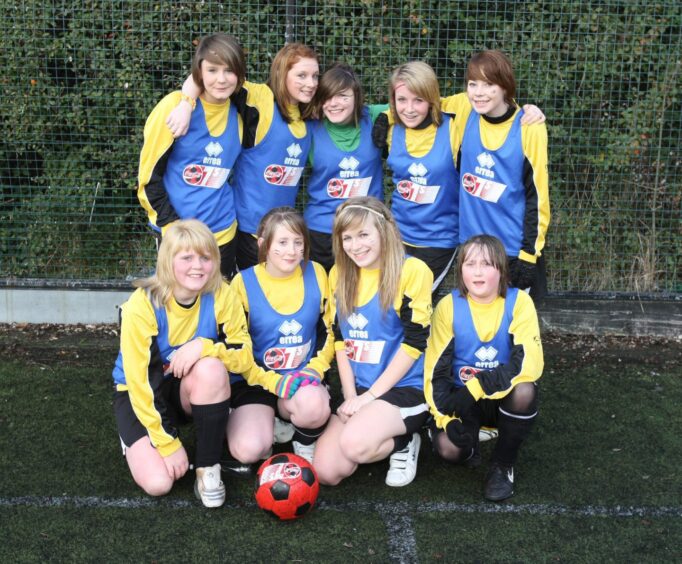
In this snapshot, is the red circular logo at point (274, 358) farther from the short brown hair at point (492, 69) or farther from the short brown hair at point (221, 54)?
the short brown hair at point (492, 69)

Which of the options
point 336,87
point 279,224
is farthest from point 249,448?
point 336,87

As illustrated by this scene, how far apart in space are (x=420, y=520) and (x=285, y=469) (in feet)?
1.76

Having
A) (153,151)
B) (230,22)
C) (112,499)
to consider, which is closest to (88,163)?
(230,22)

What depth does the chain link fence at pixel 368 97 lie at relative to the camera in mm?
5117

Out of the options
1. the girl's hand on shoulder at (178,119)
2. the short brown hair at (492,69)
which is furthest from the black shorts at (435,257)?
the girl's hand on shoulder at (178,119)

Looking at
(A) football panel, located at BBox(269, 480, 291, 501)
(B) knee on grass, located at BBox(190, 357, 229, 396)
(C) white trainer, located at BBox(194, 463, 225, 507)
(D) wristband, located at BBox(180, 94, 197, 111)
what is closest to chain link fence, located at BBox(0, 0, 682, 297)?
(D) wristband, located at BBox(180, 94, 197, 111)

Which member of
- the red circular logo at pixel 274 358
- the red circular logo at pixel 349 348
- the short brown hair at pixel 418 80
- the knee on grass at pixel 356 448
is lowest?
the knee on grass at pixel 356 448

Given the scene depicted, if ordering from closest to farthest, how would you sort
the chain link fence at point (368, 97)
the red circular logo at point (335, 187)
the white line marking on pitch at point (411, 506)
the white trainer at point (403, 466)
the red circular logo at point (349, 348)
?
the white line marking on pitch at point (411, 506), the white trainer at point (403, 466), the red circular logo at point (349, 348), the red circular logo at point (335, 187), the chain link fence at point (368, 97)

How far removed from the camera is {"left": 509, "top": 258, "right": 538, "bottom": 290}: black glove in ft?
11.9

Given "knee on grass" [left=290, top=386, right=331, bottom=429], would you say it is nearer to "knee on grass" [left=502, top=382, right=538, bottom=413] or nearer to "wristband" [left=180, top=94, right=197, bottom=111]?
"knee on grass" [left=502, top=382, right=538, bottom=413]

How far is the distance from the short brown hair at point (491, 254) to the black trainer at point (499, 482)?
0.69 meters

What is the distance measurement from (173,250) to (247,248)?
2.69ft

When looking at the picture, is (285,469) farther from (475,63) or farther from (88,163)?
(88,163)

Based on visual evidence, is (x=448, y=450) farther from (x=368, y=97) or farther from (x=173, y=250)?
(x=368, y=97)
